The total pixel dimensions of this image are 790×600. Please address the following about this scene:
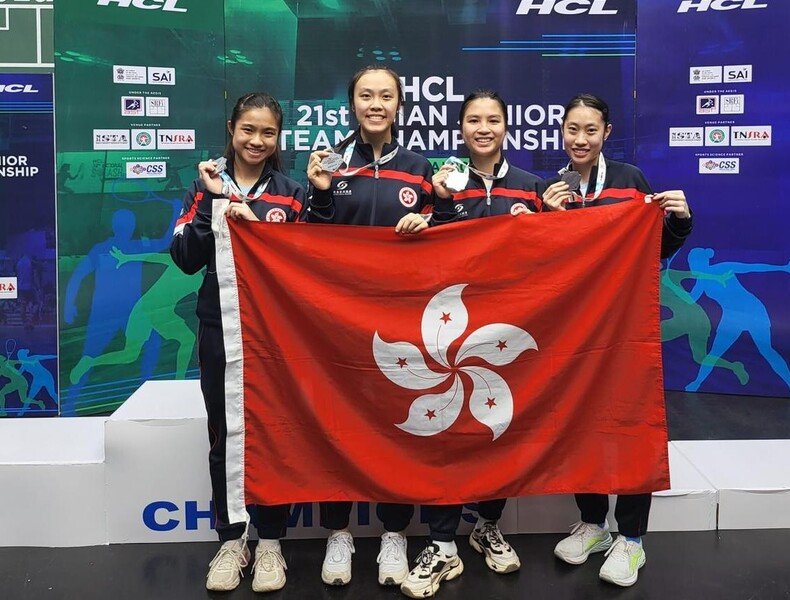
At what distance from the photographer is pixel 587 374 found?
253cm

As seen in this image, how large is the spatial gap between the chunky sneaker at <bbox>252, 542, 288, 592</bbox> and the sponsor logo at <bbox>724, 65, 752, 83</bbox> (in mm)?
3841

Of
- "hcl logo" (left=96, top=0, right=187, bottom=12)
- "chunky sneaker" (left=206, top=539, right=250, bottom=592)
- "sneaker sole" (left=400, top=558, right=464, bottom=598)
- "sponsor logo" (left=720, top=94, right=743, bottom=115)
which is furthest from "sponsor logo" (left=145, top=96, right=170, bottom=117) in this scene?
"sponsor logo" (left=720, top=94, right=743, bottom=115)

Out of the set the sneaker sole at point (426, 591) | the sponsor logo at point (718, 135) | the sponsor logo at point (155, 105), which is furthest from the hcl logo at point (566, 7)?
the sneaker sole at point (426, 591)

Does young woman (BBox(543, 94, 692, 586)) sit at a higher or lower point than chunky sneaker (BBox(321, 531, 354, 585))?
higher

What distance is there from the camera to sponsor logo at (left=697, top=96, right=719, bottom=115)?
475 cm

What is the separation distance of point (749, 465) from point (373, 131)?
1991mm

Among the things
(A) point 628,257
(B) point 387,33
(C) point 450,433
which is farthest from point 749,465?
(B) point 387,33

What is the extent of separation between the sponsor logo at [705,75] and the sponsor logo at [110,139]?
3344 mm

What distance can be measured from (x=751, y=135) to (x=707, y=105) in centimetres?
31

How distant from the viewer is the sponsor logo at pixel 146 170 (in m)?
4.40

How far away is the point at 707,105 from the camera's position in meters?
4.76

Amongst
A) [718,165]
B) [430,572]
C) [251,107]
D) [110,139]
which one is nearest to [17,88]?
[110,139]

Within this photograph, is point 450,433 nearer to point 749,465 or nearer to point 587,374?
point 587,374

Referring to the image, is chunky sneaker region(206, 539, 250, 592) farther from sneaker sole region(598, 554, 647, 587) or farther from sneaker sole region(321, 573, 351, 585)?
sneaker sole region(598, 554, 647, 587)
